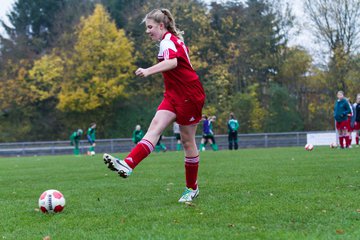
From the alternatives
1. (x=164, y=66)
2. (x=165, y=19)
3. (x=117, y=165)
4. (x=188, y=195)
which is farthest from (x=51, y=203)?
(x=165, y=19)

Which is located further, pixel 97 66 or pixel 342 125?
pixel 97 66

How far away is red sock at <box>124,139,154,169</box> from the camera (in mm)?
5562

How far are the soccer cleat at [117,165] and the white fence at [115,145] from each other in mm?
29788

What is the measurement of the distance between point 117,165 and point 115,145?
30.8 metres

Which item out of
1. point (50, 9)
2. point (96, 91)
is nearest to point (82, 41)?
point (96, 91)

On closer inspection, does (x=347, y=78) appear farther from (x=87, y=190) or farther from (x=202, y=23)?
(x=87, y=190)

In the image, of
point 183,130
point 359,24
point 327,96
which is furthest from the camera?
point 327,96

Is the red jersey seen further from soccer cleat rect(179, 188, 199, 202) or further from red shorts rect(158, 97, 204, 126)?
soccer cleat rect(179, 188, 199, 202)

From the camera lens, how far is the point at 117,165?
211 inches

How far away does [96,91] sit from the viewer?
39.4 m

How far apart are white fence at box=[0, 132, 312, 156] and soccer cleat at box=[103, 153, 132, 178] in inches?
1173

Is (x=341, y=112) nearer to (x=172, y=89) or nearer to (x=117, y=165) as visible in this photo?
(x=172, y=89)

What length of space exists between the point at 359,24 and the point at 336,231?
37590mm

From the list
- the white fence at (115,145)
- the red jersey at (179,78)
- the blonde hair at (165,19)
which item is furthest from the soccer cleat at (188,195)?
the white fence at (115,145)
